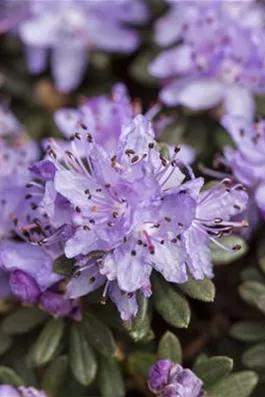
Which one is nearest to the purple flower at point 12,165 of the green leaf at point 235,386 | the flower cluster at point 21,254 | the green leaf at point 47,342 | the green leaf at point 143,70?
the flower cluster at point 21,254

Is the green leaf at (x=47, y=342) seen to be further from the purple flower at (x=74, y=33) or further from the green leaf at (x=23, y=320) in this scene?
the purple flower at (x=74, y=33)

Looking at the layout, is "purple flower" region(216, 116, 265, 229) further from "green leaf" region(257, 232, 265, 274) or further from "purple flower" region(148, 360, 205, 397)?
"purple flower" region(148, 360, 205, 397)

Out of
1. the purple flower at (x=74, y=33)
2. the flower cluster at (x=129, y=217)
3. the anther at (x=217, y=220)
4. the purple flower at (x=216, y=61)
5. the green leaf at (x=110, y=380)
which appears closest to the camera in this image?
the flower cluster at (x=129, y=217)

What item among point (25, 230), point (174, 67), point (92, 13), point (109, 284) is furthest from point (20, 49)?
point (109, 284)

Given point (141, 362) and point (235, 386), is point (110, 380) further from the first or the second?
point (235, 386)

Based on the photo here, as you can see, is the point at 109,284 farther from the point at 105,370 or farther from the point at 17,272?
the point at 105,370

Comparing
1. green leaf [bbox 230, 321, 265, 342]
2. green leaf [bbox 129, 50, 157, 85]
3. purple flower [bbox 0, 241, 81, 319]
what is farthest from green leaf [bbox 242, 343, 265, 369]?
green leaf [bbox 129, 50, 157, 85]
